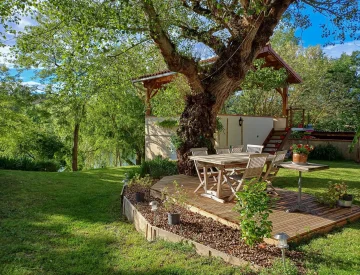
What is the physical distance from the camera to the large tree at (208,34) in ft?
22.6

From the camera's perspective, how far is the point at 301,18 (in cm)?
870

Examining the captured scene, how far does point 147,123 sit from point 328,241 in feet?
35.8

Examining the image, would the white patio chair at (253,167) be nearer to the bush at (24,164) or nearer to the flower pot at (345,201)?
the flower pot at (345,201)

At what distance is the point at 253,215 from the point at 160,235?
1.39 metres

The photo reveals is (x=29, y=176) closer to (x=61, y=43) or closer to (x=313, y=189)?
(x=61, y=43)

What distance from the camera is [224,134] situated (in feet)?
42.2

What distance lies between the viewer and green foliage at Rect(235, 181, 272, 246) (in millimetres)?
3381

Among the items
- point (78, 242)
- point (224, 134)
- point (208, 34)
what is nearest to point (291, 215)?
point (78, 242)

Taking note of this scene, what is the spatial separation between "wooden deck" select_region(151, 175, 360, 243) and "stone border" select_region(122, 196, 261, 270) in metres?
0.72

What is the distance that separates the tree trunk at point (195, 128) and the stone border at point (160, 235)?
A: 3009 mm

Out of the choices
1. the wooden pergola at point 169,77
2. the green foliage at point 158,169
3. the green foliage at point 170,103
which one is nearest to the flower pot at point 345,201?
the green foliage at point 158,169

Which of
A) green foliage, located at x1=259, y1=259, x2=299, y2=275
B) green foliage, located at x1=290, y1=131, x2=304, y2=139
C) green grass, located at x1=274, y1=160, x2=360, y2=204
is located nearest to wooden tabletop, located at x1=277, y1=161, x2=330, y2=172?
green grass, located at x1=274, y1=160, x2=360, y2=204

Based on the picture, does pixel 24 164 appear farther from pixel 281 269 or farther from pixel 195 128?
pixel 281 269

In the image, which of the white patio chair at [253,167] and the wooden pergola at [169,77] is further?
the wooden pergola at [169,77]
